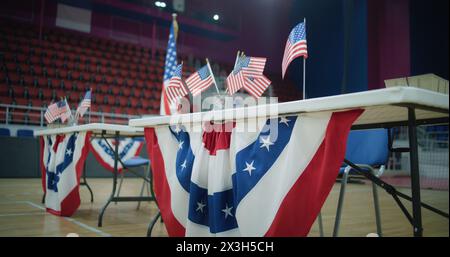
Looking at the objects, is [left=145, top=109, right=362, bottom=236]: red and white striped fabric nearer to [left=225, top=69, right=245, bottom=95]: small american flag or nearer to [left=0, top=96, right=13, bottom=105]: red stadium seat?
[left=225, top=69, right=245, bottom=95]: small american flag

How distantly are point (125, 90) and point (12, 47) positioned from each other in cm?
226

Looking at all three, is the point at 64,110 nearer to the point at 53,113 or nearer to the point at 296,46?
the point at 53,113

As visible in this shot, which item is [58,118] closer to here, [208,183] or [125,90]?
[208,183]

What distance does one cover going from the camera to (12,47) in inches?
271

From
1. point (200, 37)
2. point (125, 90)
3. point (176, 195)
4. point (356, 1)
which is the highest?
point (200, 37)

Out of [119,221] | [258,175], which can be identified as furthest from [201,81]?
[119,221]

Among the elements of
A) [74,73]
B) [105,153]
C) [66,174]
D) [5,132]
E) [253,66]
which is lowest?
[66,174]

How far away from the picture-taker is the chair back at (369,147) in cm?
165

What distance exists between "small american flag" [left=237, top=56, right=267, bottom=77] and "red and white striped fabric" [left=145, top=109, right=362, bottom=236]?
0.42 metres

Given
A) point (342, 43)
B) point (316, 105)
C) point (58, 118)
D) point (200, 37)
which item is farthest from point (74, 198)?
point (200, 37)

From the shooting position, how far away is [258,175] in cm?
114

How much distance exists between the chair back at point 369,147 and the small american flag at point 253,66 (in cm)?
55

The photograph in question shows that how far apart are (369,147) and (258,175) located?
800 mm

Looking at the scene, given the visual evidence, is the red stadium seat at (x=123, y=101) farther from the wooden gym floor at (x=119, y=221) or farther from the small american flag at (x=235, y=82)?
the small american flag at (x=235, y=82)
